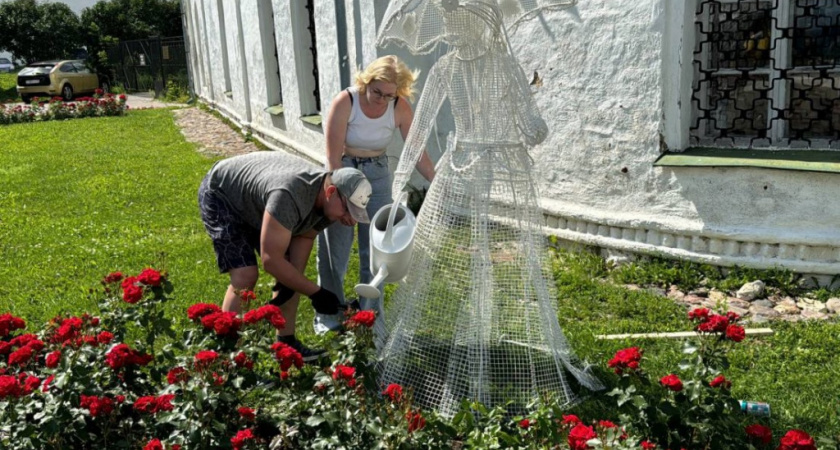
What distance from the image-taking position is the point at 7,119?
59.1 ft

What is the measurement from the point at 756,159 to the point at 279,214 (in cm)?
302

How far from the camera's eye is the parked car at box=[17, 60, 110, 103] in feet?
82.8

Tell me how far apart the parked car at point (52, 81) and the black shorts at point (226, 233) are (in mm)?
23866

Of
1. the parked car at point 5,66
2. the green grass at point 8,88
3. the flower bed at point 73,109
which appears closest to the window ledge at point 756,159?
the flower bed at point 73,109

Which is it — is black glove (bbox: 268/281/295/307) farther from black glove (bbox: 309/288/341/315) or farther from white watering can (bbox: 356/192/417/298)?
white watering can (bbox: 356/192/417/298)

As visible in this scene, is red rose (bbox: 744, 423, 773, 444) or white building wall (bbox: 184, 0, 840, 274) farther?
white building wall (bbox: 184, 0, 840, 274)

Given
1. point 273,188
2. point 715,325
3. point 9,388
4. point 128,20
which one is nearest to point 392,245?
point 273,188

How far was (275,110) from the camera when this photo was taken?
11.7m

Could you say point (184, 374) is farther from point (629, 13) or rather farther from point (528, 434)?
point (629, 13)

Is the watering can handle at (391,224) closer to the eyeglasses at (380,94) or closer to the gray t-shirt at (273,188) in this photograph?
the gray t-shirt at (273,188)

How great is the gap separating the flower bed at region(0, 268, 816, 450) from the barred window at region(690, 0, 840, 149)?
266cm

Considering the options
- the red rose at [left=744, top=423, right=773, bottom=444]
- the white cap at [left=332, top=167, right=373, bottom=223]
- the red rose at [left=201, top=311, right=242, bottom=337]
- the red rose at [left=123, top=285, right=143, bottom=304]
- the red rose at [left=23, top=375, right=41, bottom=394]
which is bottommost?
the red rose at [left=744, top=423, right=773, bottom=444]

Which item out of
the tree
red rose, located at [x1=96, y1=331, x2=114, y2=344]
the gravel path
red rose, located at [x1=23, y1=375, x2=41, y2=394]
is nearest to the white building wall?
red rose, located at [x1=96, y1=331, x2=114, y2=344]

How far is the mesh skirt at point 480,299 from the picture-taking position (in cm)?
374
